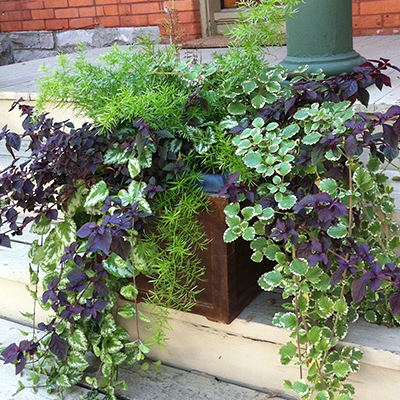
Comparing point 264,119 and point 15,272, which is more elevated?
point 264,119

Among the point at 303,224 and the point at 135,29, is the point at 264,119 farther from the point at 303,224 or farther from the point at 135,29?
the point at 135,29

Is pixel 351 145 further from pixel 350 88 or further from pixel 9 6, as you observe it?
pixel 9 6

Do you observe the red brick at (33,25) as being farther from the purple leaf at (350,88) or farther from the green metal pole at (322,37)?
the purple leaf at (350,88)

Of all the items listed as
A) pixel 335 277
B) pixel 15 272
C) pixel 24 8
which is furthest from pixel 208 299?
pixel 24 8

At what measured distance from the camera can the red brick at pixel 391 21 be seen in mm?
3637

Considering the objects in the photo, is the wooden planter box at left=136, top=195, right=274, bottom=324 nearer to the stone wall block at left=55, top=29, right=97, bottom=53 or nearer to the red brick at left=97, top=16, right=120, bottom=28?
the red brick at left=97, top=16, right=120, bottom=28

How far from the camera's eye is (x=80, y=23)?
489 cm

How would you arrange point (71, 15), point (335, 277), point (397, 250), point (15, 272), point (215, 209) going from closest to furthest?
point (335, 277), point (215, 209), point (397, 250), point (15, 272), point (71, 15)

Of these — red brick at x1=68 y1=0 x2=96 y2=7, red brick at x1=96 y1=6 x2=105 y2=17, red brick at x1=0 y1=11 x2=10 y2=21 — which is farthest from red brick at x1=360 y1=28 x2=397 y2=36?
red brick at x1=0 y1=11 x2=10 y2=21

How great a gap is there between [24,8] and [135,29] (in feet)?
4.61

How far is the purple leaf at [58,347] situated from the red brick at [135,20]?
3.56 meters

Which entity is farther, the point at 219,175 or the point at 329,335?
the point at 219,175

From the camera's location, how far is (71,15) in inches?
193

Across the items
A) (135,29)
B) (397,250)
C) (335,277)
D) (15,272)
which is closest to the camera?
(335,277)
